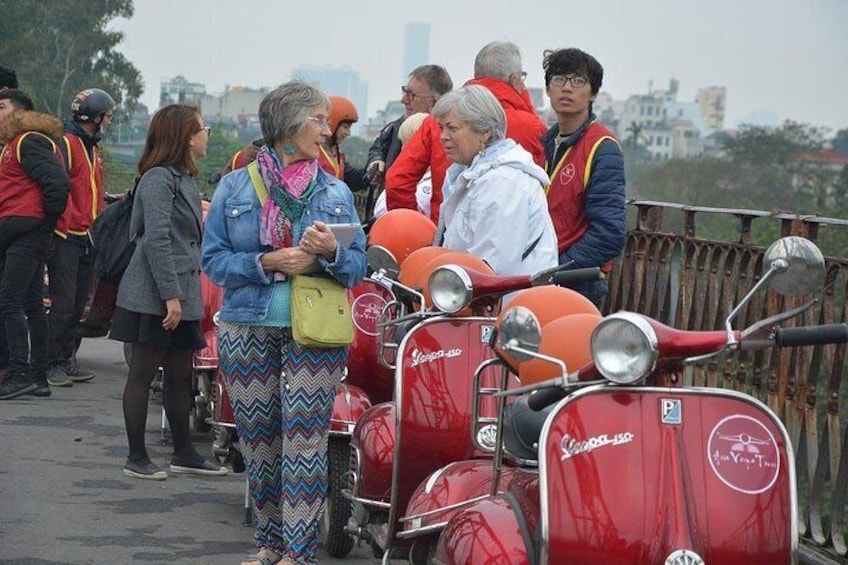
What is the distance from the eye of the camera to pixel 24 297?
35.4 feet

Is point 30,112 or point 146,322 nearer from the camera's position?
point 146,322

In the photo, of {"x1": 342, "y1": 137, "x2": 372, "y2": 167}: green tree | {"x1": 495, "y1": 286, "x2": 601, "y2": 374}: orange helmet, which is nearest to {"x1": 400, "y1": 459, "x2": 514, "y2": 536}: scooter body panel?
{"x1": 495, "y1": 286, "x2": 601, "y2": 374}: orange helmet

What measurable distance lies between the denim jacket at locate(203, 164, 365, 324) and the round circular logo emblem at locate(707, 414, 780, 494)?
2008 millimetres

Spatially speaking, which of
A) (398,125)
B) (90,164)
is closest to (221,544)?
(398,125)

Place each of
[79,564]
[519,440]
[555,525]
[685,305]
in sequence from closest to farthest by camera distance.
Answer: [555,525], [519,440], [79,564], [685,305]

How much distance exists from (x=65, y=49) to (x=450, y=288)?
4639cm

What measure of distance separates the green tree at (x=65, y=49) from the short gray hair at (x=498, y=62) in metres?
34.0

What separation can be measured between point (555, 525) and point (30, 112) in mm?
7294

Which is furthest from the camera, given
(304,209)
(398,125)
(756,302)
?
(398,125)

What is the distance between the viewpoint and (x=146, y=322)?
26.3 ft

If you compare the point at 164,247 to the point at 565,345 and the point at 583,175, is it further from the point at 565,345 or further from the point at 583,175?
the point at 565,345

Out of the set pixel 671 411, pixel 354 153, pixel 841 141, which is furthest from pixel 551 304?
pixel 841 141

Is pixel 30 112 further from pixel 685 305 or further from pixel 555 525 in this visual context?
pixel 555 525

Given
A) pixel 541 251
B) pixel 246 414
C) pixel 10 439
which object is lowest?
pixel 10 439
